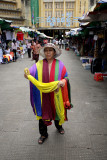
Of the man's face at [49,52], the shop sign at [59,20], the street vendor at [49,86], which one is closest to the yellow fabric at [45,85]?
the street vendor at [49,86]

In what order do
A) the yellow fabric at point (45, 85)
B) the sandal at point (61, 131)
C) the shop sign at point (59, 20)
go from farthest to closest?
the shop sign at point (59, 20) → the sandal at point (61, 131) → the yellow fabric at point (45, 85)

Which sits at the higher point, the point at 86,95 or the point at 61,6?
the point at 61,6

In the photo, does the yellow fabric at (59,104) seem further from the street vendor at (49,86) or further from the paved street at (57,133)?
the paved street at (57,133)

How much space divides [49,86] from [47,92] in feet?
0.33

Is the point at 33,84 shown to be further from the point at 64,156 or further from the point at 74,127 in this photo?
the point at 74,127

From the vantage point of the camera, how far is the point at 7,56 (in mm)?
12562

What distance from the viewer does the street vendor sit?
2561mm

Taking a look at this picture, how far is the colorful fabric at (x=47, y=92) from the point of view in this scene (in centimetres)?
258

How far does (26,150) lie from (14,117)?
132cm

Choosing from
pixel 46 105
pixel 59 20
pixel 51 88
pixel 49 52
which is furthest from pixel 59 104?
pixel 59 20

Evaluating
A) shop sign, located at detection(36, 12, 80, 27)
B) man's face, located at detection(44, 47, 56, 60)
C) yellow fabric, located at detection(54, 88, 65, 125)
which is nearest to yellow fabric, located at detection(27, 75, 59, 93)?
yellow fabric, located at detection(54, 88, 65, 125)

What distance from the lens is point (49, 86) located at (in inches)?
99.7

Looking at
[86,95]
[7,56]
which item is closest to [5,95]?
[86,95]

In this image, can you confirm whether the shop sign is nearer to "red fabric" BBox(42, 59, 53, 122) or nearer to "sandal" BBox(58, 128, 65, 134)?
"sandal" BBox(58, 128, 65, 134)
